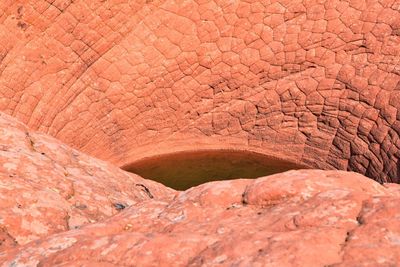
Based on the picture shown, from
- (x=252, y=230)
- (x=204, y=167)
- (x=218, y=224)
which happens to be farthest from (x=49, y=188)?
(x=204, y=167)

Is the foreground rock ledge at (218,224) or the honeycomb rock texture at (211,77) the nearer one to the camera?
the foreground rock ledge at (218,224)

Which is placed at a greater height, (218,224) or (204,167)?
(204,167)

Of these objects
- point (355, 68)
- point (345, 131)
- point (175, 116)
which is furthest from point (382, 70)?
point (175, 116)

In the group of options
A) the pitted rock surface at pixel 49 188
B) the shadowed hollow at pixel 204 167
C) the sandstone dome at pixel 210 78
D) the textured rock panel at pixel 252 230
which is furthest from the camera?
the shadowed hollow at pixel 204 167

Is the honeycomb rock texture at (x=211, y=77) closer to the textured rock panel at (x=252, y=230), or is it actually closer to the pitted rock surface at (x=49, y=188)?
the pitted rock surface at (x=49, y=188)

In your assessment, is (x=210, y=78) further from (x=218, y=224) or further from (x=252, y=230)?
(x=252, y=230)

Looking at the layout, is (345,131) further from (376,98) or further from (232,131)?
(232,131)

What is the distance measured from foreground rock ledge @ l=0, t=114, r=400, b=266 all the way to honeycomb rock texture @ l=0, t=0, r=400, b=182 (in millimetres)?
2852

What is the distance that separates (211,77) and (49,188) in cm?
368

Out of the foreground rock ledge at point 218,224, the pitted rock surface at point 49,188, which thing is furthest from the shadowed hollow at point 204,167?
the foreground rock ledge at point 218,224

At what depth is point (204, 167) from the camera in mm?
6648

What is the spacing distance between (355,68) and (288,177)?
4139 millimetres

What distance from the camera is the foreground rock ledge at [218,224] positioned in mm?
1855

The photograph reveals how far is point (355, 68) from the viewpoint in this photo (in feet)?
20.1
